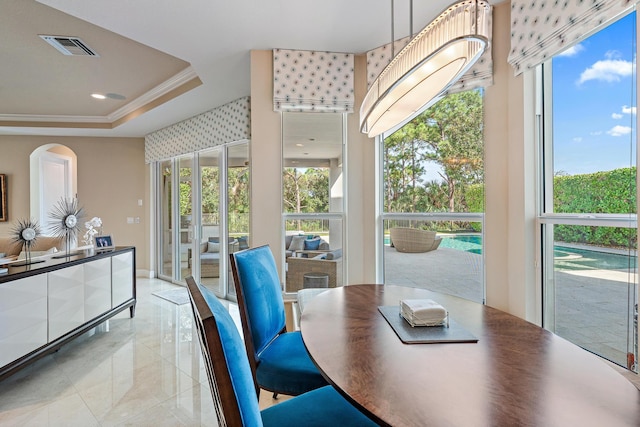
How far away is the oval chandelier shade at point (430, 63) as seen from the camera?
106 centimetres

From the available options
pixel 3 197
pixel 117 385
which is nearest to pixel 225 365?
pixel 117 385

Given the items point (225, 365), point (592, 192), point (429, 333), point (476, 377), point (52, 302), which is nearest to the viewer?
point (225, 365)

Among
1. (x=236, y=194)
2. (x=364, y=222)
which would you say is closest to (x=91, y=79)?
(x=236, y=194)

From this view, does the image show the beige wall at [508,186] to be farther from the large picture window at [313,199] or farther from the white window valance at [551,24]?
the large picture window at [313,199]

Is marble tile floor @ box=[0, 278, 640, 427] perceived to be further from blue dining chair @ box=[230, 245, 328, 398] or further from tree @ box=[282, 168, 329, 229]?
tree @ box=[282, 168, 329, 229]

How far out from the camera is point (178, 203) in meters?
5.23

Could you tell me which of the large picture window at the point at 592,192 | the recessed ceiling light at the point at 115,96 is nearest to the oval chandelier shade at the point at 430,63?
the large picture window at the point at 592,192

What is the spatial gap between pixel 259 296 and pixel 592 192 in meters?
1.90

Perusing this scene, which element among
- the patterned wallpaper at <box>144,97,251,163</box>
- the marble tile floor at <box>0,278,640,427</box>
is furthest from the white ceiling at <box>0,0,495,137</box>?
the marble tile floor at <box>0,278,640,427</box>

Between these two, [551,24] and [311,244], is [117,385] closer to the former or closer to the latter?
[311,244]

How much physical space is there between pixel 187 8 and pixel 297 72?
3.24 ft

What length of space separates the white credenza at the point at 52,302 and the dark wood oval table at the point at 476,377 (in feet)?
6.89

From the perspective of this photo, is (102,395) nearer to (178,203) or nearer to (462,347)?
(462,347)

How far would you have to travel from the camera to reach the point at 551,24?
70.9 inches
